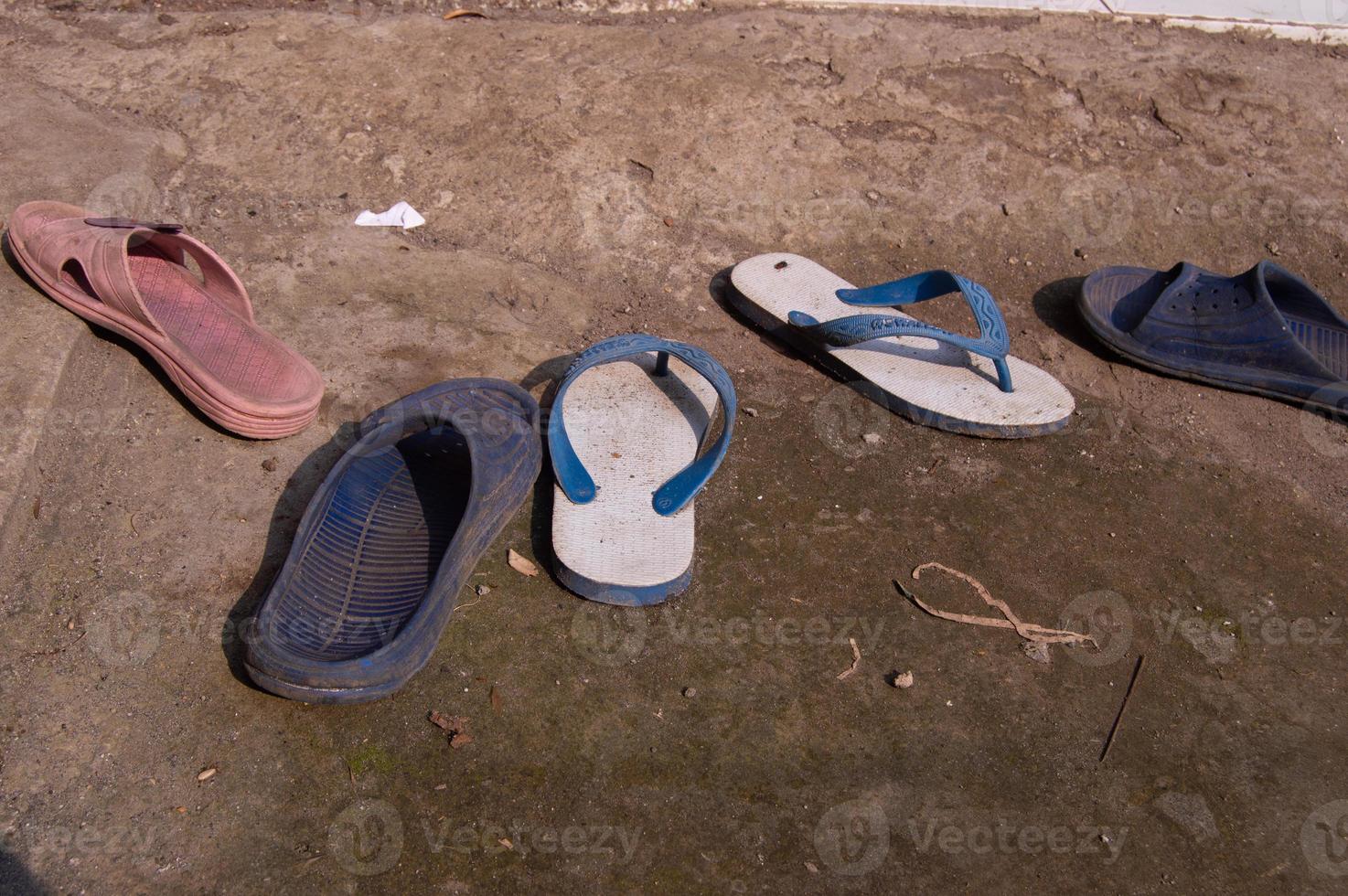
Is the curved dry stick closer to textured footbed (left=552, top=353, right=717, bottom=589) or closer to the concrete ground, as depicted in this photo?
the concrete ground

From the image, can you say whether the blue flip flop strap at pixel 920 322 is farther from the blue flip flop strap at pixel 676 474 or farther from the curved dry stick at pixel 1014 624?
the curved dry stick at pixel 1014 624

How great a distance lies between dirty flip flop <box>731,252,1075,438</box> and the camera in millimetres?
2996

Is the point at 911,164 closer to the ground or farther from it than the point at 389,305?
farther from it

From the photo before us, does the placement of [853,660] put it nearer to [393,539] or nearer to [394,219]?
[393,539]

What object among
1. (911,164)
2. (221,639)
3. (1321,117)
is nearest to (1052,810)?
(221,639)

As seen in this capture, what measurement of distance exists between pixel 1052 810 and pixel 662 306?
1.99 metres

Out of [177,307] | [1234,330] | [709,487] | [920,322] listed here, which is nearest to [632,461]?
[709,487]

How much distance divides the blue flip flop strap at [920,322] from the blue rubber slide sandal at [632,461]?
45cm

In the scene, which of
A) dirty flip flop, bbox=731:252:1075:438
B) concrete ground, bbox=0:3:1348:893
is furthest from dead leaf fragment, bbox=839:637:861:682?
dirty flip flop, bbox=731:252:1075:438

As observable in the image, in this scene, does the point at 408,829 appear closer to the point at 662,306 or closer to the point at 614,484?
the point at 614,484

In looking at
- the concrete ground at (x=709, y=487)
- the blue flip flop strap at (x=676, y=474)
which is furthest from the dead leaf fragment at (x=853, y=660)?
the blue flip flop strap at (x=676, y=474)

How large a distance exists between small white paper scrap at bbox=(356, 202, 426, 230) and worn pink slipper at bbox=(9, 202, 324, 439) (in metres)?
0.68

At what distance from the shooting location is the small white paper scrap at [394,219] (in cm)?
338

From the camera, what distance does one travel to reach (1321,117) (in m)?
4.19
